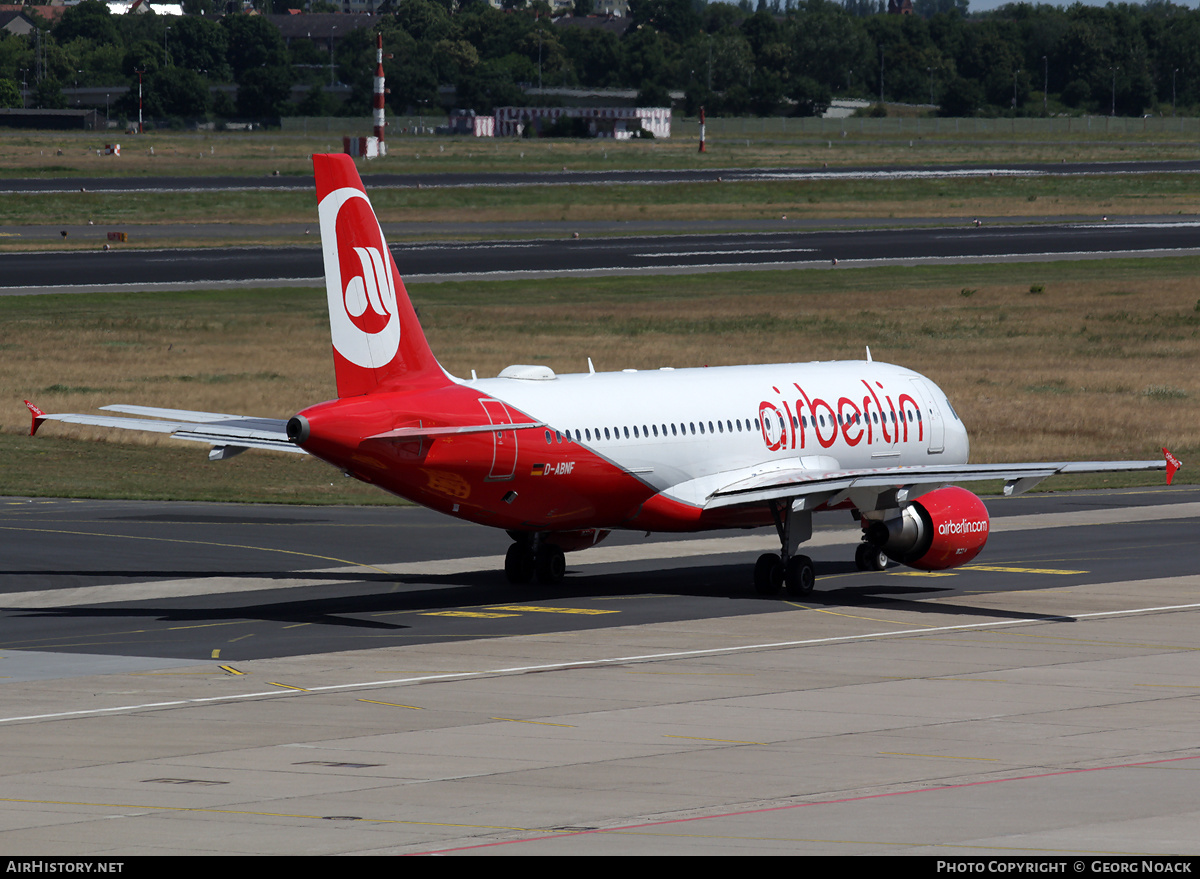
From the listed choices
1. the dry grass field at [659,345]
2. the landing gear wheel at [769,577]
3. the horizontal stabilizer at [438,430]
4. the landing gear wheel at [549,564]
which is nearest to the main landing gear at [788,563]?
the landing gear wheel at [769,577]

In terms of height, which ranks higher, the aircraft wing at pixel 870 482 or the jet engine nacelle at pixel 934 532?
the aircraft wing at pixel 870 482

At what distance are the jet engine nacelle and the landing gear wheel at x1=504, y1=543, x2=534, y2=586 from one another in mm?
7913

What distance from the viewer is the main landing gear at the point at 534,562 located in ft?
137

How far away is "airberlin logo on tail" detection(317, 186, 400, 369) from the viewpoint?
36219 millimetres

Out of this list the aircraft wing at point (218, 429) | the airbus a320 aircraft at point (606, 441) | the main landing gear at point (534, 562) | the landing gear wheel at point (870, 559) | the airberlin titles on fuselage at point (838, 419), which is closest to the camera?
the airbus a320 aircraft at point (606, 441)

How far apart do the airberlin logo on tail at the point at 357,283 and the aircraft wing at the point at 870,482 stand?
8.78 meters

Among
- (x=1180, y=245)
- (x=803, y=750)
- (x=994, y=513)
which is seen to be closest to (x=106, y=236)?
(x=1180, y=245)

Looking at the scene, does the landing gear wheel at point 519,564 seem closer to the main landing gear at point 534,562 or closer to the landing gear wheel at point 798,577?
the main landing gear at point 534,562

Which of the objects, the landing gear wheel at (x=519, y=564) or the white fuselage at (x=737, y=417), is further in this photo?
the landing gear wheel at (x=519, y=564)

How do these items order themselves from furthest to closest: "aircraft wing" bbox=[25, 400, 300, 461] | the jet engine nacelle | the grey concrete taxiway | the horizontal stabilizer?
the jet engine nacelle < "aircraft wing" bbox=[25, 400, 300, 461] < the horizontal stabilizer < the grey concrete taxiway

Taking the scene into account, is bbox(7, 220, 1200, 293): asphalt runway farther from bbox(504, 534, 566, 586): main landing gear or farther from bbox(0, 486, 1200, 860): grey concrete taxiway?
bbox(504, 534, 566, 586): main landing gear

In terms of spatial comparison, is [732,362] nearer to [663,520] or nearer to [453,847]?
[663,520]

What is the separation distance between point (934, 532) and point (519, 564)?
9.59 metres

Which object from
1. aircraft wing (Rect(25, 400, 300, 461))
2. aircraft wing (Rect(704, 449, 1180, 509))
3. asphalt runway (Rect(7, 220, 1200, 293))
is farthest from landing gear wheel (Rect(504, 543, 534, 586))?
asphalt runway (Rect(7, 220, 1200, 293))
